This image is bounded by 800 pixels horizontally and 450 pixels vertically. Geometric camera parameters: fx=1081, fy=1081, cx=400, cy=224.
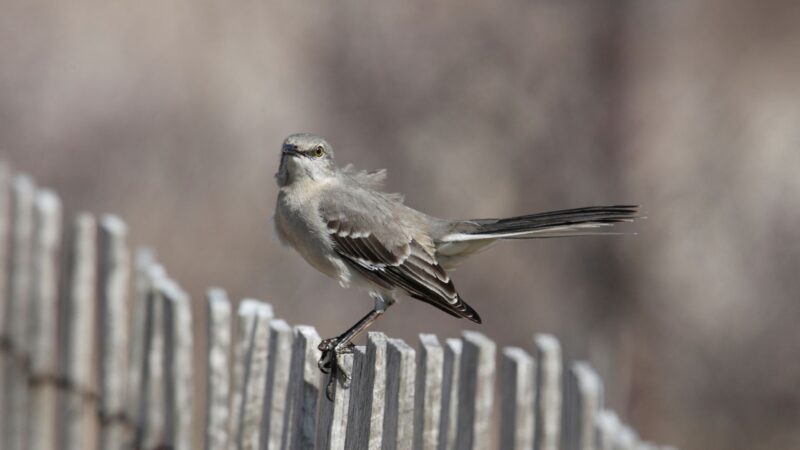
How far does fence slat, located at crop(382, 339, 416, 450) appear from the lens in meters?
2.96

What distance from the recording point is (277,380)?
3555mm

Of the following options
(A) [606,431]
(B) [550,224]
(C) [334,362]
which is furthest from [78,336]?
(A) [606,431]

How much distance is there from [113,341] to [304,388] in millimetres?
1426

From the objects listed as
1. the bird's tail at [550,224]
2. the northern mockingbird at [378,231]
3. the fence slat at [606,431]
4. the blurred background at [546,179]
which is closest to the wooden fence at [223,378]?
the fence slat at [606,431]

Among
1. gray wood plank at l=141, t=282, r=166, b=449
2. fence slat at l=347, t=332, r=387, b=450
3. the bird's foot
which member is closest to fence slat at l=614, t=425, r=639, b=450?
fence slat at l=347, t=332, r=387, b=450

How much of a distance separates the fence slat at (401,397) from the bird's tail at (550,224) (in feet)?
4.90

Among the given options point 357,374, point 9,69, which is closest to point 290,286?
point 9,69

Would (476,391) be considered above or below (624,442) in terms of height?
above

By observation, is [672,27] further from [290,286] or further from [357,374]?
[357,374]

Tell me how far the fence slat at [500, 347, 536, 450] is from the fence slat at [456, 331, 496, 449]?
45 mm

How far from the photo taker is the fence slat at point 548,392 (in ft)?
9.80

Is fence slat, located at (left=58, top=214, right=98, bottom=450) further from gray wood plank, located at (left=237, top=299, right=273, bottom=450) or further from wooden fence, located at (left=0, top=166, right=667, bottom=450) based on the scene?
gray wood plank, located at (left=237, top=299, right=273, bottom=450)

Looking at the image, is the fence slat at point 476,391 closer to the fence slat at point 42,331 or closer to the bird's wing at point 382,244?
the bird's wing at point 382,244

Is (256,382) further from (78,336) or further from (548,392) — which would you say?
(78,336)
